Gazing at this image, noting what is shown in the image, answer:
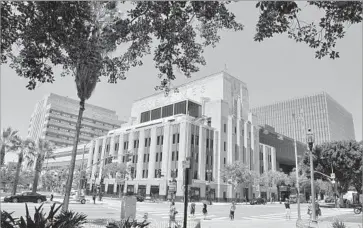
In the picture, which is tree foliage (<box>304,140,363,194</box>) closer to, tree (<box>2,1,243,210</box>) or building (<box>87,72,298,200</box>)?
building (<box>87,72,298,200</box>)

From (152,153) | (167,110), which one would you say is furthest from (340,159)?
(167,110)

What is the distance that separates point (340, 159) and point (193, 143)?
27951 mm

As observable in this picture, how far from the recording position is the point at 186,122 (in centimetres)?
6350

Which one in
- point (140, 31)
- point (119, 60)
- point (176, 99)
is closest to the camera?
point (140, 31)

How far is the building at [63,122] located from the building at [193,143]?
55.9m

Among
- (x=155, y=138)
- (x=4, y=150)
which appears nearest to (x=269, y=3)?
(x=4, y=150)

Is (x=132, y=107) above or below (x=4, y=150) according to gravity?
above

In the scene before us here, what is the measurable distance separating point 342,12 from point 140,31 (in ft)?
17.0

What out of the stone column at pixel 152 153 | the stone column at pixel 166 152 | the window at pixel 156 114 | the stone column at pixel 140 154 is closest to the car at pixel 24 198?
the stone column at pixel 166 152

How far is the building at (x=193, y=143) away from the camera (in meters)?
62.8

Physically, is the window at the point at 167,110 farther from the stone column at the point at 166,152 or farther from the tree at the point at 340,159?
the tree at the point at 340,159

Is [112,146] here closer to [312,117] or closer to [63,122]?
[63,122]

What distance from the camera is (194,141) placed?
64.5 m

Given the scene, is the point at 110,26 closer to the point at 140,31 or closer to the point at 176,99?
the point at 140,31
